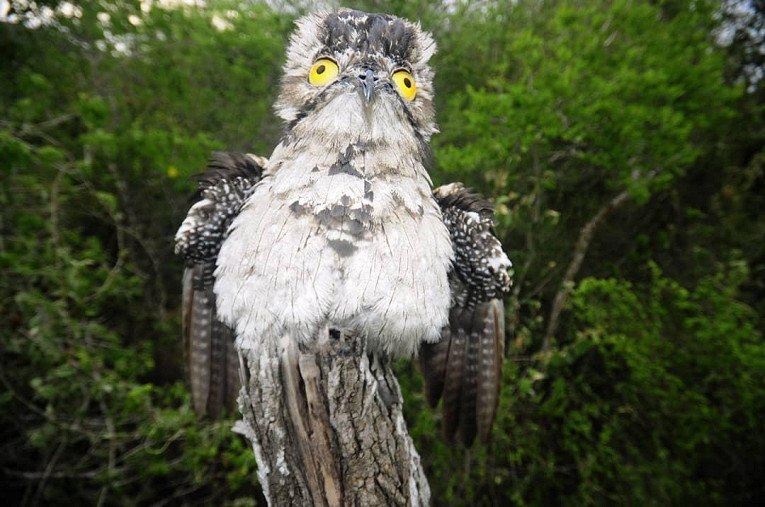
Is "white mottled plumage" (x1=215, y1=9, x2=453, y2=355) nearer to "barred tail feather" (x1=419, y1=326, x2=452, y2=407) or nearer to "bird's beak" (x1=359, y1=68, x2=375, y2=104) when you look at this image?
"bird's beak" (x1=359, y1=68, x2=375, y2=104)

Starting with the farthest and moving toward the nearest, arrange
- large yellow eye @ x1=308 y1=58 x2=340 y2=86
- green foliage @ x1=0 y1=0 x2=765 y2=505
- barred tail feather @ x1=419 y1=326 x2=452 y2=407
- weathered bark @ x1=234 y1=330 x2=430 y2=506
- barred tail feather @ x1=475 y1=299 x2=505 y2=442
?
green foliage @ x1=0 y1=0 x2=765 y2=505
barred tail feather @ x1=419 y1=326 x2=452 y2=407
barred tail feather @ x1=475 y1=299 x2=505 y2=442
large yellow eye @ x1=308 y1=58 x2=340 y2=86
weathered bark @ x1=234 y1=330 x2=430 y2=506

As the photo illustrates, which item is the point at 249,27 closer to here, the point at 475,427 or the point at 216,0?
the point at 216,0

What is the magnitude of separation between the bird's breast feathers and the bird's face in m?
0.15

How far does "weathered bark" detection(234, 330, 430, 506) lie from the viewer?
1551 millimetres

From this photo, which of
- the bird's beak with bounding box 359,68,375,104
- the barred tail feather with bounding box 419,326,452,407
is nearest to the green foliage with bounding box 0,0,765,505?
the barred tail feather with bounding box 419,326,452,407

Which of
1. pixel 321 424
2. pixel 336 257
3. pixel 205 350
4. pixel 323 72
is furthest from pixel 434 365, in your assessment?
pixel 323 72

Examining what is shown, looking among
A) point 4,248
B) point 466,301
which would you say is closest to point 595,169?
point 466,301

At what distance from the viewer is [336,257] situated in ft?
5.11

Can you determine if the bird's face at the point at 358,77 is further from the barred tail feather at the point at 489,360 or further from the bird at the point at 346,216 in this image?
the barred tail feather at the point at 489,360

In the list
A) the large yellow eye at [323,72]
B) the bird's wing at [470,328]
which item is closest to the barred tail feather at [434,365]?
the bird's wing at [470,328]

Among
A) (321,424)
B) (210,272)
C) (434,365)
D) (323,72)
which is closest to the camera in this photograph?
(321,424)

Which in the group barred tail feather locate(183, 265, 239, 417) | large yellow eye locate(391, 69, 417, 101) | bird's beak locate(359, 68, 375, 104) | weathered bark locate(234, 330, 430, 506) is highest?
large yellow eye locate(391, 69, 417, 101)

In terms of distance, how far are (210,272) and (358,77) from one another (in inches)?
51.5

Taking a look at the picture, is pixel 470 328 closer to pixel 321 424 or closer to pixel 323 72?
pixel 321 424
